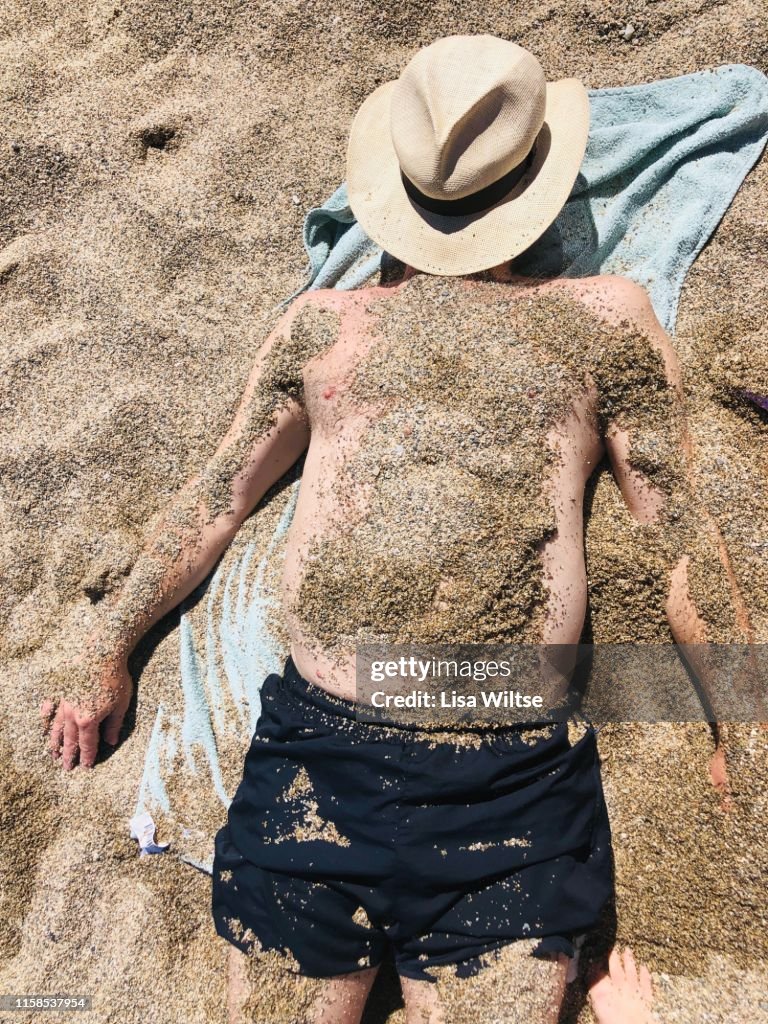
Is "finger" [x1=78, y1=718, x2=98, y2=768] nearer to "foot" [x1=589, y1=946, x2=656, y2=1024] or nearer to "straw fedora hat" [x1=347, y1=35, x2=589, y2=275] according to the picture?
"foot" [x1=589, y1=946, x2=656, y2=1024]

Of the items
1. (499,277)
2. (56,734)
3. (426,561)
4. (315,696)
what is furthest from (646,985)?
(499,277)

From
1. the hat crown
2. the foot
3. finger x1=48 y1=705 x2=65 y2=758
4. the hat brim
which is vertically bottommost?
the foot

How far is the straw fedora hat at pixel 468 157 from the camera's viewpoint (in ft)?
5.23

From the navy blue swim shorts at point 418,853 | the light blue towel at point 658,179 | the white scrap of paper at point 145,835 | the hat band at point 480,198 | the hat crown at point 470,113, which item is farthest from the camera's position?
the light blue towel at point 658,179

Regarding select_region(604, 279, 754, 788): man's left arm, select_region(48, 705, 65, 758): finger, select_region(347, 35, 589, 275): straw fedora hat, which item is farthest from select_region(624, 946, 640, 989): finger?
select_region(347, 35, 589, 275): straw fedora hat

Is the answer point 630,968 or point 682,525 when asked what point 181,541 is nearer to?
point 682,525

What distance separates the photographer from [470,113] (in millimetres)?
1568

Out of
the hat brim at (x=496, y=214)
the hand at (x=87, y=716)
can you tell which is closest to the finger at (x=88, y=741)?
the hand at (x=87, y=716)

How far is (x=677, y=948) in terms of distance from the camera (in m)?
1.59

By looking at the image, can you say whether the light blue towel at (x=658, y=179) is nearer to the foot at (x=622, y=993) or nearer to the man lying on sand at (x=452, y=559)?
the man lying on sand at (x=452, y=559)

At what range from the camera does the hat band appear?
168 cm

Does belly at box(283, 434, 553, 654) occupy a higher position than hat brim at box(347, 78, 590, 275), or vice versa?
hat brim at box(347, 78, 590, 275)

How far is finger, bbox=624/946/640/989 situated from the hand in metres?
1.52

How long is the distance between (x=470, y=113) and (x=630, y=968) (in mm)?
2134
